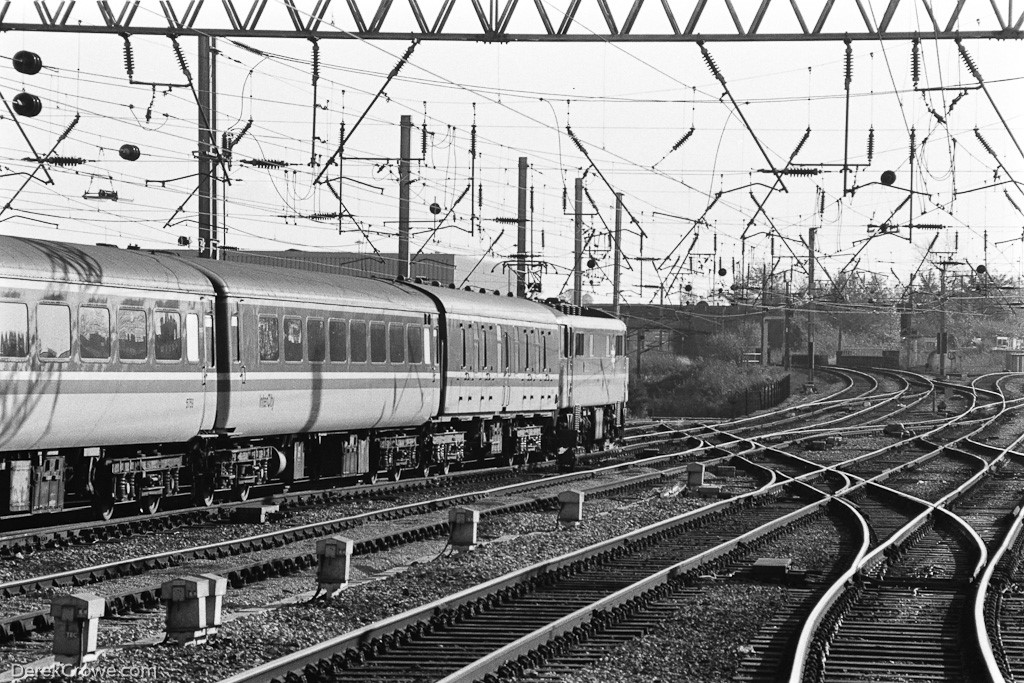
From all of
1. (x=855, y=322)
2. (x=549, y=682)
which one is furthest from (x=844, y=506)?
(x=855, y=322)

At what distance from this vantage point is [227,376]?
19.4 metres

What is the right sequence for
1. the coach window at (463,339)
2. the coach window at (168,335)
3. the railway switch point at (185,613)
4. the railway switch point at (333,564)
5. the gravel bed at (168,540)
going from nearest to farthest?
the railway switch point at (185,613) < the railway switch point at (333,564) < the gravel bed at (168,540) < the coach window at (168,335) < the coach window at (463,339)

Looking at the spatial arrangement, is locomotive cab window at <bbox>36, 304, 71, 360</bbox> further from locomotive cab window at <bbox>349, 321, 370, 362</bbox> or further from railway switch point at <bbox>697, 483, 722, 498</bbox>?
railway switch point at <bbox>697, 483, 722, 498</bbox>

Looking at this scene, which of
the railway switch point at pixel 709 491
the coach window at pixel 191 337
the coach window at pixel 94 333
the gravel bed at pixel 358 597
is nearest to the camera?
the gravel bed at pixel 358 597

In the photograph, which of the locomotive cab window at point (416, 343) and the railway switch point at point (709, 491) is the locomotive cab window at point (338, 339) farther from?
the railway switch point at point (709, 491)

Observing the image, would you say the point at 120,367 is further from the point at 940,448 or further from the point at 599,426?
the point at 940,448

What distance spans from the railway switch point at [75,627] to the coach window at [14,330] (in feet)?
20.5

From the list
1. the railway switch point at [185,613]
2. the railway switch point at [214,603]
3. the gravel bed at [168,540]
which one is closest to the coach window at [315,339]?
the gravel bed at [168,540]

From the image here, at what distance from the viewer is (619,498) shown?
81.9 feet

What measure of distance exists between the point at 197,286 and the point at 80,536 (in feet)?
12.7

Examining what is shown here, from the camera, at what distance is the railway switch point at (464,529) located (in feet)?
54.7

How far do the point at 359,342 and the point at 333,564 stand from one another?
403 inches

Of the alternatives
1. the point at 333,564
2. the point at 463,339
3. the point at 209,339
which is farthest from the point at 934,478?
the point at 333,564

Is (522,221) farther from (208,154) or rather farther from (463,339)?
(208,154)
